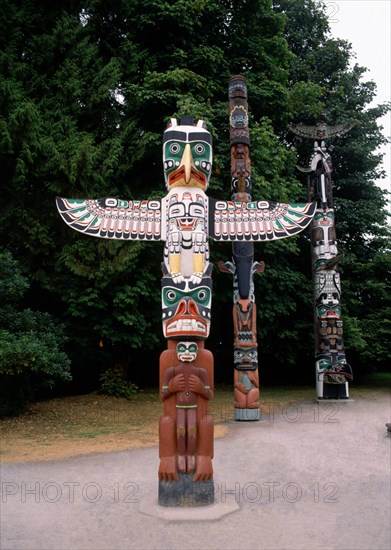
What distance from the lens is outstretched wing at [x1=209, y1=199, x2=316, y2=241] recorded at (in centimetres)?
651

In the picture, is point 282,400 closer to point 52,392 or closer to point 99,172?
point 52,392

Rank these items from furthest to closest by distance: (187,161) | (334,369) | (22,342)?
1. (334,369)
2. (22,342)
3. (187,161)

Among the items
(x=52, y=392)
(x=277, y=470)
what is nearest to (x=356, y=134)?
(x=52, y=392)

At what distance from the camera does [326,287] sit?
13742 mm

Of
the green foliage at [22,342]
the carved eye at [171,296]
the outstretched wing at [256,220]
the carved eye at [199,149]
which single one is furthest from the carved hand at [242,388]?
the carved eye at [199,149]

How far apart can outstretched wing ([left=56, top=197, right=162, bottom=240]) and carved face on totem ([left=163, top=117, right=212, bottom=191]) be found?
542 millimetres

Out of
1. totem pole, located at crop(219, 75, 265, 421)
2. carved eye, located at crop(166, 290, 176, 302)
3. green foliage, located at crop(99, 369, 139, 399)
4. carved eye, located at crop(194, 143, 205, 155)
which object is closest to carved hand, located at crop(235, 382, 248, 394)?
totem pole, located at crop(219, 75, 265, 421)

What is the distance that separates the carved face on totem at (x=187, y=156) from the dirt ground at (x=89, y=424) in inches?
189

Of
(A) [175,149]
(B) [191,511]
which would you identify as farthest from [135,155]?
(B) [191,511]

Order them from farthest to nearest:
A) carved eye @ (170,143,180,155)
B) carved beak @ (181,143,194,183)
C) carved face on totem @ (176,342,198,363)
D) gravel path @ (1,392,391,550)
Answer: carved eye @ (170,143,180,155) < carved beak @ (181,143,194,183) < carved face on totem @ (176,342,198,363) < gravel path @ (1,392,391,550)

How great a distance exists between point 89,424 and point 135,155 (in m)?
7.27

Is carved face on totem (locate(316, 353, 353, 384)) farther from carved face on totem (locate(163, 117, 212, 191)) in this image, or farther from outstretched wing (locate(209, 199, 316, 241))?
carved face on totem (locate(163, 117, 212, 191))

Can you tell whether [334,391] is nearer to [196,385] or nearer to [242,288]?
[242,288]

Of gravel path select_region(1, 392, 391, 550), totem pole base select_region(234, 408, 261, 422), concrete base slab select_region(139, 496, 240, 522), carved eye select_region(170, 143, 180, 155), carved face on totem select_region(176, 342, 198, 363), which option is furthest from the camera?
totem pole base select_region(234, 408, 261, 422)
